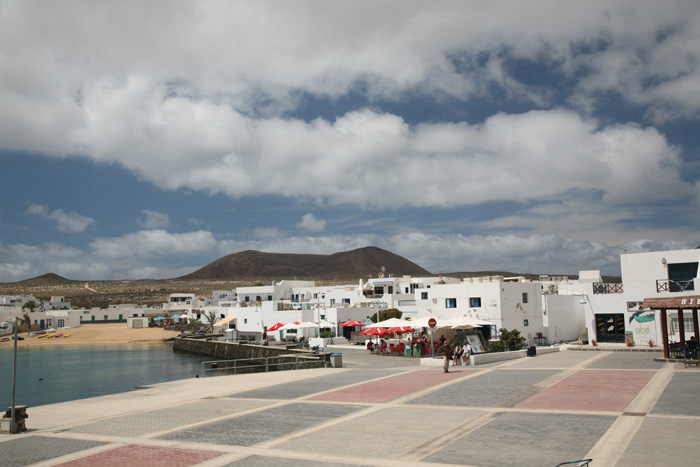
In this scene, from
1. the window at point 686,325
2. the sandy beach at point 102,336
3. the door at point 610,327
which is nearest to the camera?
the window at point 686,325

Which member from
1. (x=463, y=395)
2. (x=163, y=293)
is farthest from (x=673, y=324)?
(x=163, y=293)

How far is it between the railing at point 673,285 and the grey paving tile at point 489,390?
18.1 metres

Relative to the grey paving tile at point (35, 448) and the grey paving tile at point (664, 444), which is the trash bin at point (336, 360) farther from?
the grey paving tile at point (664, 444)

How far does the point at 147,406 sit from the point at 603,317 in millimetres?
34128

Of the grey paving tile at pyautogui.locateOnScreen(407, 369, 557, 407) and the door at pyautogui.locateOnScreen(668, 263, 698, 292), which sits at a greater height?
the door at pyautogui.locateOnScreen(668, 263, 698, 292)

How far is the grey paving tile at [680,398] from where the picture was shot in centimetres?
1409

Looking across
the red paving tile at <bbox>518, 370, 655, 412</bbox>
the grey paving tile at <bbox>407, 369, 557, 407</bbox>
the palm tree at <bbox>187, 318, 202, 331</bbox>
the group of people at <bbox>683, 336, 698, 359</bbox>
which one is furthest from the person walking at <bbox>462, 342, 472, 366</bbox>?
the palm tree at <bbox>187, 318, 202, 331</bbox>

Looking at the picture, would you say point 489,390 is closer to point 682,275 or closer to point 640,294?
point 640,294

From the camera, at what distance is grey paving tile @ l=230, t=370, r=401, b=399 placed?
19812 mm

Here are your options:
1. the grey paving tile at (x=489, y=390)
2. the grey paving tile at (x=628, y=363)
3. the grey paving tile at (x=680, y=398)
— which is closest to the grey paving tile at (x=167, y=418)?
the grey paving tile at (x=489, y=390)

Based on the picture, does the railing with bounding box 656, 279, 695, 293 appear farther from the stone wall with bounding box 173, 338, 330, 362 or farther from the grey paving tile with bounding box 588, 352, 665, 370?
the stone wall with bounding box 173, 338, 330, 362

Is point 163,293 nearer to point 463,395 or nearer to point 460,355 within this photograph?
point 460,355

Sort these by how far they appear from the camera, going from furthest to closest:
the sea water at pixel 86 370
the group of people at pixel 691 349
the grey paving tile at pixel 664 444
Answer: the sea water at pixel 86 370, the group of people at pixel 691 349, the grey paving tile at pixel 664 444

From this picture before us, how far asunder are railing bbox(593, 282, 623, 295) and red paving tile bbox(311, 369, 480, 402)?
21178 mm
